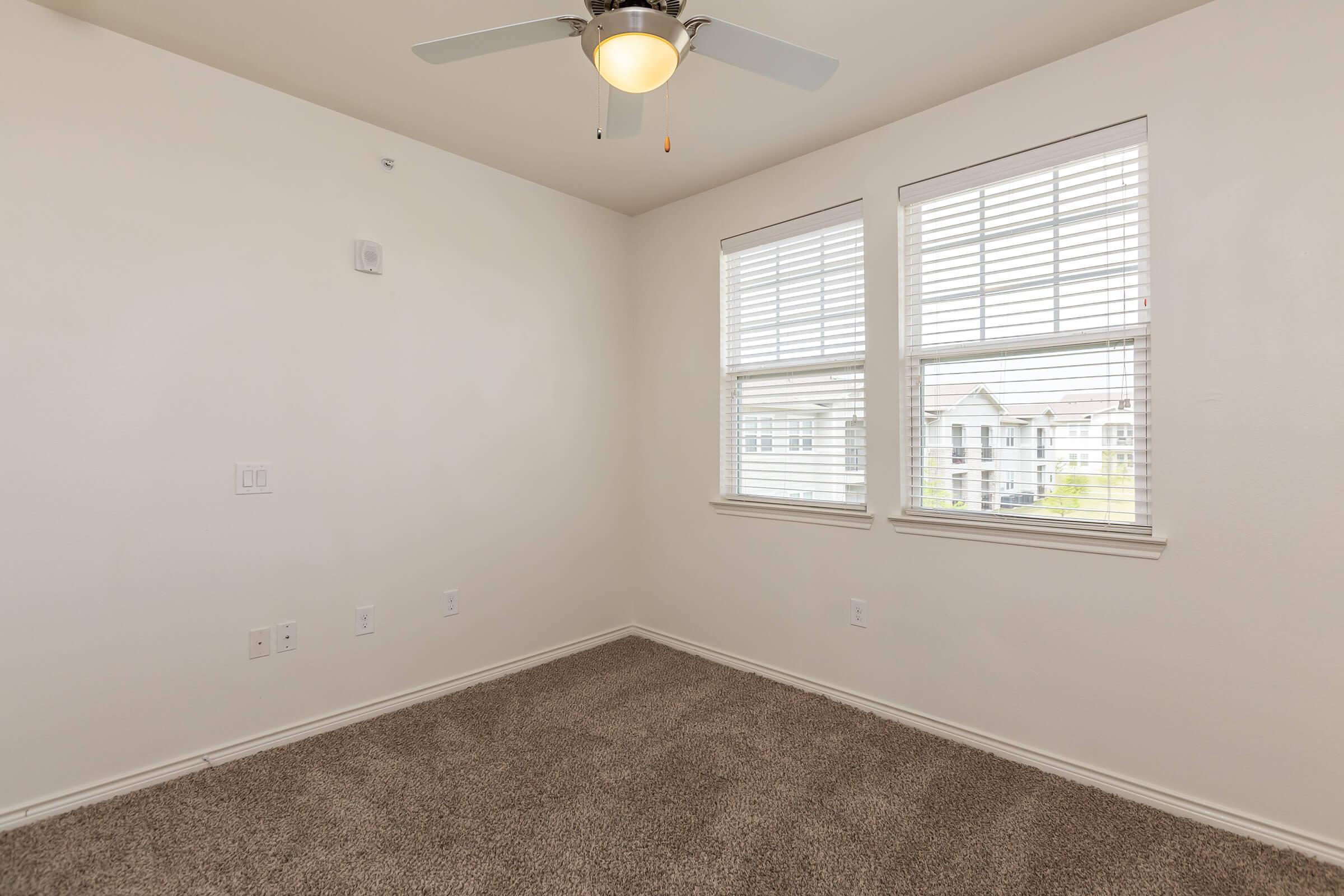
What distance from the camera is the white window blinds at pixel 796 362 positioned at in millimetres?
2900

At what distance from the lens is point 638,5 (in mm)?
1569

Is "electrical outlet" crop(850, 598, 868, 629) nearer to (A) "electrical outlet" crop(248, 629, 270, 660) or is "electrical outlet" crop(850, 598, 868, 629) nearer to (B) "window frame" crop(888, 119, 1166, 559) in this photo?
(B) "window frame" crop(888, 119, 1166, 559)

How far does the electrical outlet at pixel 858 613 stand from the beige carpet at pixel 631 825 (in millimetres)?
420

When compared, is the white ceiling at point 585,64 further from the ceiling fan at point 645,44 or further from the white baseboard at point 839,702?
the white baseboard at point 839,702

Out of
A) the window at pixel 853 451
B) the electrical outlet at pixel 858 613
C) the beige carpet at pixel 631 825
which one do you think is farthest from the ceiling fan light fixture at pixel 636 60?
the electrical outlet at pixel 858 613

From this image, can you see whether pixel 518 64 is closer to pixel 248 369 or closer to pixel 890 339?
pixel 248 369

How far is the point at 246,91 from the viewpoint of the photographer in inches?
94.1

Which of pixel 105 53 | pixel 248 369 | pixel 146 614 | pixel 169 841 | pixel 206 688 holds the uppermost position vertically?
pixel 105 53

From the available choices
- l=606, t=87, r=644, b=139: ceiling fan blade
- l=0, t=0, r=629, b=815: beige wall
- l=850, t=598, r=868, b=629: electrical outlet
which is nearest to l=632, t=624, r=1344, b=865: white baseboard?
l=850, t=598, r=868, b=629: electrical outlet

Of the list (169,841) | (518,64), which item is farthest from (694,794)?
(518,64)

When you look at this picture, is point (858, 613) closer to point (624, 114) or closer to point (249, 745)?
point (624, 114)

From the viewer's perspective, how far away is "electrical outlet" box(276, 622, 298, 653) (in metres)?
2.48

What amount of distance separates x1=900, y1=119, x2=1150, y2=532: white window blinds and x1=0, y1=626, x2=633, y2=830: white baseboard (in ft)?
7.04

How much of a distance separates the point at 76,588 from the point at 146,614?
21 centimetres
